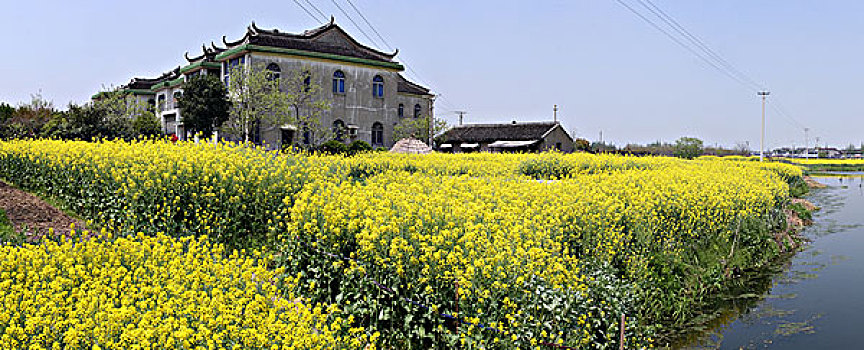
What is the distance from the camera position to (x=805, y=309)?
980cm

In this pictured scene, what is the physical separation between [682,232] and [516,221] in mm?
4913

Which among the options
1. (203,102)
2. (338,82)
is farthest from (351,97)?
Result: (203,102)

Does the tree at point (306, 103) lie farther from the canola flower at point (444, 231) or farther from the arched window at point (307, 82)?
the canola flower at point (444, 231)

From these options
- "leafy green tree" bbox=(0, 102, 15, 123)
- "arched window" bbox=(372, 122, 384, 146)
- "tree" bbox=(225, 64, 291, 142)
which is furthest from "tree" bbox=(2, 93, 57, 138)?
"arched window" bbox=(372, 122, 384, 146)

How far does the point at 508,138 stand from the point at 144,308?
39500mm

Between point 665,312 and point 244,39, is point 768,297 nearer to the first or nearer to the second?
point 665,312

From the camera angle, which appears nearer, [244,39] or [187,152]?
[187,152]

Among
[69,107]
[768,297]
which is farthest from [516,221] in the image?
[69,107]

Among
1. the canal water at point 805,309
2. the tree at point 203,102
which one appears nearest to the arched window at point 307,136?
the tree at point 203,102

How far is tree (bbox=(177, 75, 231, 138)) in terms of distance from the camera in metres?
28.2

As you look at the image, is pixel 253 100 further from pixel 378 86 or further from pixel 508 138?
pixel 508 138

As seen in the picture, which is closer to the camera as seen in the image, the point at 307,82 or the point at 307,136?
the point at 307,82

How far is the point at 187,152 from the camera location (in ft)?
30.8

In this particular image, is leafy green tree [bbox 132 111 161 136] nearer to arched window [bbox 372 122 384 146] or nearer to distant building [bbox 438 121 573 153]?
arched window [bbox 372 122 384 146]
